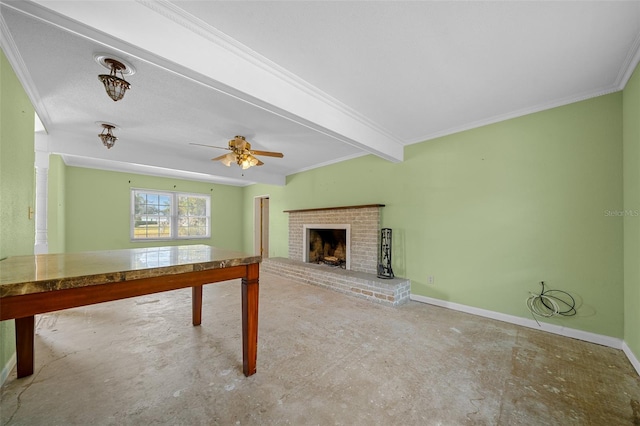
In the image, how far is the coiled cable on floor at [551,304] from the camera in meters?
2.53

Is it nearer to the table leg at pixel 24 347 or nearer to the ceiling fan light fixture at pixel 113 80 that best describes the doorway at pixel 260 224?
the ceiling fan light fixture at pixel 113 80

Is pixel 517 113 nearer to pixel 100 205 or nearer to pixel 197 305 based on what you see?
pixel 197 305

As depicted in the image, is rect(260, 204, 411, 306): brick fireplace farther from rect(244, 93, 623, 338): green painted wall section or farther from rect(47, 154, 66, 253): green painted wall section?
rect(47, 154, 66, 253): green painted wall section

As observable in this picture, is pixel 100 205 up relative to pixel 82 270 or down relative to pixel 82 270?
up

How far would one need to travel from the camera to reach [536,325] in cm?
268

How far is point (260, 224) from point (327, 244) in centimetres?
271

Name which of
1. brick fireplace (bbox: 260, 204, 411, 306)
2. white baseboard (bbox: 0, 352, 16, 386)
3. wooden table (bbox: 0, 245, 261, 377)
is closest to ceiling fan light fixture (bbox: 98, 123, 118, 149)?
wooden table (bbox: 0, 245, 261, 377)

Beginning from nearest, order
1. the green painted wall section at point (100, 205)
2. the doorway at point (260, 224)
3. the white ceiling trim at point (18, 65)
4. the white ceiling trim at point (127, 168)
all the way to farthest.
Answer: the white ceiling trim at point (18, 65), the white ceiling trim at point (127, 168), the green painted wall section at point (100, 205), the doorway at point (260, 224)

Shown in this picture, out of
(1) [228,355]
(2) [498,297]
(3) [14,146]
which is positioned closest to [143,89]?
(3) [14,146]

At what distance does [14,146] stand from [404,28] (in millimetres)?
2911

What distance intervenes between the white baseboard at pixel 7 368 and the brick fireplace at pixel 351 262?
340cm

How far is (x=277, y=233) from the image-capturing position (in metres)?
6.44

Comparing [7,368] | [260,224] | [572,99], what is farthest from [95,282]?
[260,224]

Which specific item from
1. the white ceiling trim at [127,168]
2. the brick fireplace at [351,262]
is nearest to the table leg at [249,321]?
the brick fireplace at [351,262]
